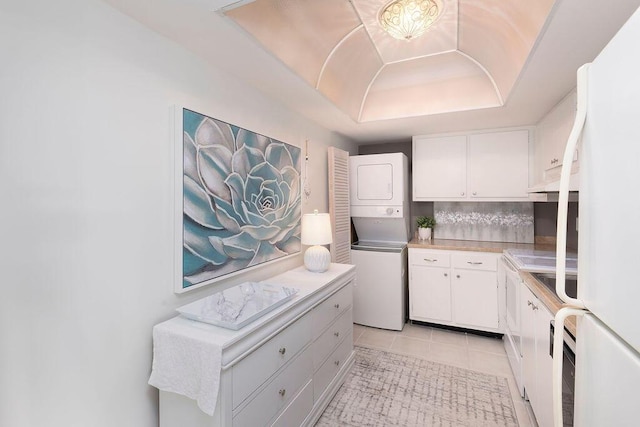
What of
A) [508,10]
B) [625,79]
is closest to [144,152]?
[625,79]

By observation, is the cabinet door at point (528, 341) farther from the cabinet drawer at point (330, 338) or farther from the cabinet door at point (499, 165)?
the cabinet door at point (499, 165)

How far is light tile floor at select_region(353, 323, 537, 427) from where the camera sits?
103 inches

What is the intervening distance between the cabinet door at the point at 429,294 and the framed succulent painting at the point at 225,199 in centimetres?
171

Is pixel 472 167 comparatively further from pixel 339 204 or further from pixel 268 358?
pixel 268 358

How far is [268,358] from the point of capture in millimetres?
1478

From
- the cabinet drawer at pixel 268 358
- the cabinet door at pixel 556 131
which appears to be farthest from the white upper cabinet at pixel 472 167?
the cabinet drawer at pixel 268 358

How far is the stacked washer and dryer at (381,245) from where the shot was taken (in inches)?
130

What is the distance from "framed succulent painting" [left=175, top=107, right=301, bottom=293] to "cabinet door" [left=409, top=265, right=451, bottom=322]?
67.4 inches

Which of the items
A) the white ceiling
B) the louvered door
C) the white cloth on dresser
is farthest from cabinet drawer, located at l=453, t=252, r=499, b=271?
the white cloth on dresser

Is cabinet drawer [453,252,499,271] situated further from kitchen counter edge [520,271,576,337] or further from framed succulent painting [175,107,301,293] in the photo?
framed succulent painting [175,107,301,293]

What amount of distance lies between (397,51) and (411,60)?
19 centimetres

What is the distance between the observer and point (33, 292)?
39.9 inches

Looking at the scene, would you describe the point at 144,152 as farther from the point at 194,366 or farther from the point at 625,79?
the point at 625,79

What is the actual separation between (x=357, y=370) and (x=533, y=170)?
264cm
